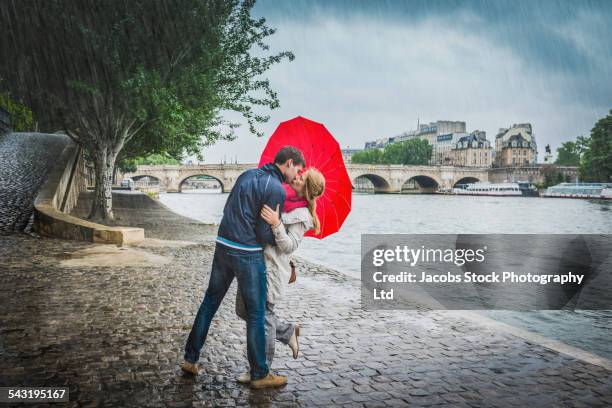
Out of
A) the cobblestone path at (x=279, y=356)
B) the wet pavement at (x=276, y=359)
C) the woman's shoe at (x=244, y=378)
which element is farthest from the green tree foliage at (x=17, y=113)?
the woman's shoe at (x=244, y=378)

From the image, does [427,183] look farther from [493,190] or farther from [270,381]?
[270,381]

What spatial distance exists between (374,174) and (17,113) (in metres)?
55.5

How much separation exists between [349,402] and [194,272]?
518 cm

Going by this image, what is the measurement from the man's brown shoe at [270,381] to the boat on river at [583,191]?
67.0 m

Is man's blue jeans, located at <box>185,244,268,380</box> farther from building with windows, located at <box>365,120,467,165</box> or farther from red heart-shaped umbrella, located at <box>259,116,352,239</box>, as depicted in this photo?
building with windows, located at <box>365,120,467,165</box>

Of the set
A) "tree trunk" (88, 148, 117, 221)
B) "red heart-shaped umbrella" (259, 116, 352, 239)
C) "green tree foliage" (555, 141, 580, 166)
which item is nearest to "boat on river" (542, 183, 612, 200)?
"green tree foliage" (555, 141, 580, 166)

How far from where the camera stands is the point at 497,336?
5.29 m

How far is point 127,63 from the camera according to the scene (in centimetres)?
1399

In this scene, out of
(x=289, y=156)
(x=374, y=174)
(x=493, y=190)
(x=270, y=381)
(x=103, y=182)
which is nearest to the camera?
(x=289, y=156)

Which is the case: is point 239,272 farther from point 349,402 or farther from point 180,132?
point 180,132

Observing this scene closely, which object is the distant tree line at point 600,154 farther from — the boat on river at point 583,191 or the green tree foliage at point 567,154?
the green tree foliage at point 567,154

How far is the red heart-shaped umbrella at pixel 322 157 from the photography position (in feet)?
12.5
